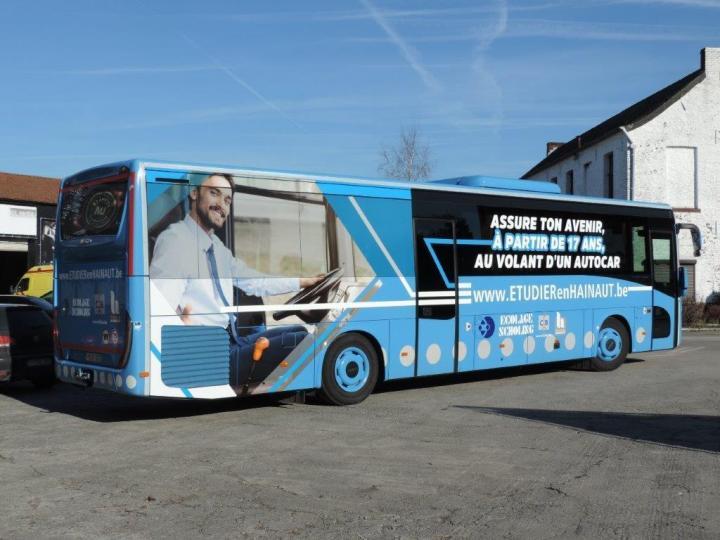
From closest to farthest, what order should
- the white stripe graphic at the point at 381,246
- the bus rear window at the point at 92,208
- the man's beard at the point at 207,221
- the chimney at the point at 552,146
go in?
1. the bus rear window at the point at 92,208
2. the man's beard at the point at 207,221
3. the white stripe graphic at the point at 381,246
4. the chimney at the point at 552,146

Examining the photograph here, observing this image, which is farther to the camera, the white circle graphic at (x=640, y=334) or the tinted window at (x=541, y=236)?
the white circle graphic at (x=640, y=334)

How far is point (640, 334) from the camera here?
52.6 ft

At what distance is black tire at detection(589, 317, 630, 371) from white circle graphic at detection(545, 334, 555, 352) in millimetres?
1338

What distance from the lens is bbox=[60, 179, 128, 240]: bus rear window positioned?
980 cm

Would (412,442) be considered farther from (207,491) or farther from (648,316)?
(648,316)

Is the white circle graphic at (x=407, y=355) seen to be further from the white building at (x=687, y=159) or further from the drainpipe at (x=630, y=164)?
the drainpipe at (x=630, y=164)

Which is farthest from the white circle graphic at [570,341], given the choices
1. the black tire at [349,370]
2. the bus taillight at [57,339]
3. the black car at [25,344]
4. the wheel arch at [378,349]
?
the black car at [25,344]

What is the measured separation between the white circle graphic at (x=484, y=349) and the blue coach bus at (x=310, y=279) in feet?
0.13

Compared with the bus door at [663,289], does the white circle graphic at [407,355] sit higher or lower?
lower

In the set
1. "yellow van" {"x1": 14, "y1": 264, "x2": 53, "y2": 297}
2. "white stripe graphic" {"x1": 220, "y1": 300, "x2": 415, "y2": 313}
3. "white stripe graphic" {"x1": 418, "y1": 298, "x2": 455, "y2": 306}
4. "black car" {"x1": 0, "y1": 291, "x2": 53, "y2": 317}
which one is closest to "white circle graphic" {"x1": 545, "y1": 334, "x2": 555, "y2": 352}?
"white stripe graphic" {"x1": 418, "y1": 298, "x2": 455, "y2": 306}

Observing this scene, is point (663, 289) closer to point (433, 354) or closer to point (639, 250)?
point (639, 250)

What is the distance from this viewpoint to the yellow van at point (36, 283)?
27.5m

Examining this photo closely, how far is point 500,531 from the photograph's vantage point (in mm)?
5586

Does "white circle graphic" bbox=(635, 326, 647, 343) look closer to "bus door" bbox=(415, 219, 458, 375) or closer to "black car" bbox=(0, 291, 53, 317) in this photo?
"bus door" bbox=(415, 219, 458, 375)
